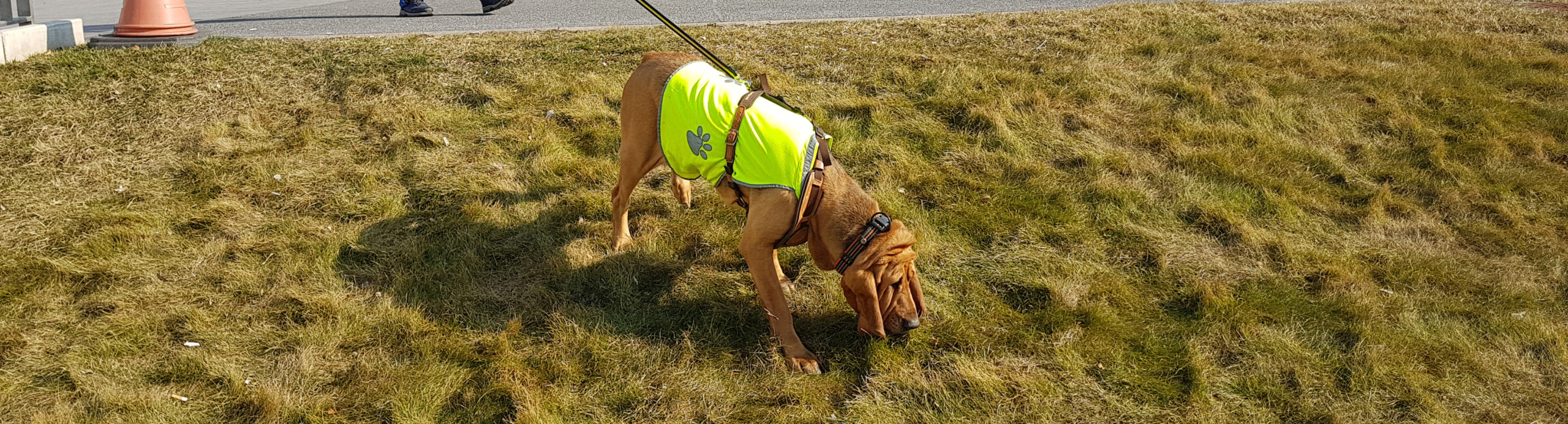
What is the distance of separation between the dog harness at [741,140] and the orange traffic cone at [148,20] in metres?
6.13

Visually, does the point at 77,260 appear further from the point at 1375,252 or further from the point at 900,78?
the point at 1375,252

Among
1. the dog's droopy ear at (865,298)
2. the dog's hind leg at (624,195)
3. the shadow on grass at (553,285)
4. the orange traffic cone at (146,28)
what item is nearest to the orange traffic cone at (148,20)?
the orange traffic cone at (146,28)

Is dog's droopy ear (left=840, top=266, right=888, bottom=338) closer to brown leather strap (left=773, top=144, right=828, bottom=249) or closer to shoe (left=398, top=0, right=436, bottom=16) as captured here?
brown leather strap (left=773, top=144, right=828, bottom=249)

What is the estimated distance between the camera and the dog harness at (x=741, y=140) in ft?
13.5

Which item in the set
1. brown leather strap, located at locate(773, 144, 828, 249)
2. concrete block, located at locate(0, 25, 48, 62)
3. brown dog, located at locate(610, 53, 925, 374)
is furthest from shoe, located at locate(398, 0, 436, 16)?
brown leather strap, located at locate(773, 144, 828, 249)

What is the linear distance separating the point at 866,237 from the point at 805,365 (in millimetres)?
748

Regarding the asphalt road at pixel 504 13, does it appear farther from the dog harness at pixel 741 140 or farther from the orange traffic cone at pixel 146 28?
the dog harness at pixel 741 140

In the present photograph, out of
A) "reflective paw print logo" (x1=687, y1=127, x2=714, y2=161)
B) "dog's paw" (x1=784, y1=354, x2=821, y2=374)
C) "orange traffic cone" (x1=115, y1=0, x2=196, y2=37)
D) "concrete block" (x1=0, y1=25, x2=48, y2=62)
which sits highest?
"orange traffic cone" (x1=115, y1=0, x2=196, y2=37)

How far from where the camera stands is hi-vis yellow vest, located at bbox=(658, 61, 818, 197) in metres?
4.12

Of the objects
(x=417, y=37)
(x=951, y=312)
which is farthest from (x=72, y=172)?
(x=951, y=312)

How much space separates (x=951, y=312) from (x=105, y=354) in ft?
13.6

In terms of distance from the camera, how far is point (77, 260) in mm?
5012

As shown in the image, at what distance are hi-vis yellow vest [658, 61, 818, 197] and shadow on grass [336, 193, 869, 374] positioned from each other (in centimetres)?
71

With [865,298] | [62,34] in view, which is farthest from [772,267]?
[62,34]
